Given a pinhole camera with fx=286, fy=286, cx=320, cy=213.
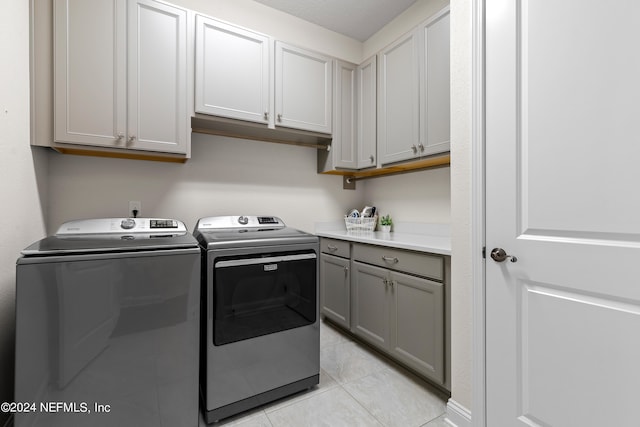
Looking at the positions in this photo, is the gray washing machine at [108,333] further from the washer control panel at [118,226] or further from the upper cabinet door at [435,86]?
the upper cabinet door at [435,86]

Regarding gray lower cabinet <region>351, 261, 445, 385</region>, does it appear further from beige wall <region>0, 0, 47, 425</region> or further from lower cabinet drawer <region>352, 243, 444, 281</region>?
beige wall <region>0, 0, 47, 425</region>

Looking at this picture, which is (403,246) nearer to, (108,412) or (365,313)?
(365,313)

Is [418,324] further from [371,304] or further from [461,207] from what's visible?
[461,207]

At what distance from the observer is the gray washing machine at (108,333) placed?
3.76ft

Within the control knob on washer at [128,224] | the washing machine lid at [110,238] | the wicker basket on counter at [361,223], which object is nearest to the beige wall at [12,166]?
the washing machine lid at [110,238]

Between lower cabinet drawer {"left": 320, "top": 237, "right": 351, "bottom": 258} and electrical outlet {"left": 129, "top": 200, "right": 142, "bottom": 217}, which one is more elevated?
electrical outlet {"left": 129, "top": 200, "right": 142, "bottom": 217}

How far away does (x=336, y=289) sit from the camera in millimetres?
2521

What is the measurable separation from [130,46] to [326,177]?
1850 millimetres

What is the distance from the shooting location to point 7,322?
1.38 meters

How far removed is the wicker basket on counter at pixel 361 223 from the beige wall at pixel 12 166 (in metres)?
2.28

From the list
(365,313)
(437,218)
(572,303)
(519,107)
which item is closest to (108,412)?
(365,313)

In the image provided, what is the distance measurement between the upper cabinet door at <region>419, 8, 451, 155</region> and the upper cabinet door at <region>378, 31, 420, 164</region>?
60mm

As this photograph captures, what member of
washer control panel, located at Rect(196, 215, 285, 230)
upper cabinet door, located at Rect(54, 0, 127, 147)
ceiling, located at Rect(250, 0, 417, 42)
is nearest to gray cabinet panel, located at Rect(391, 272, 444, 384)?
washer control panel, located at Rect(196, 215, 285, 230)

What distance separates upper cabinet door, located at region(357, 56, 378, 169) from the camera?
8.45 ft
